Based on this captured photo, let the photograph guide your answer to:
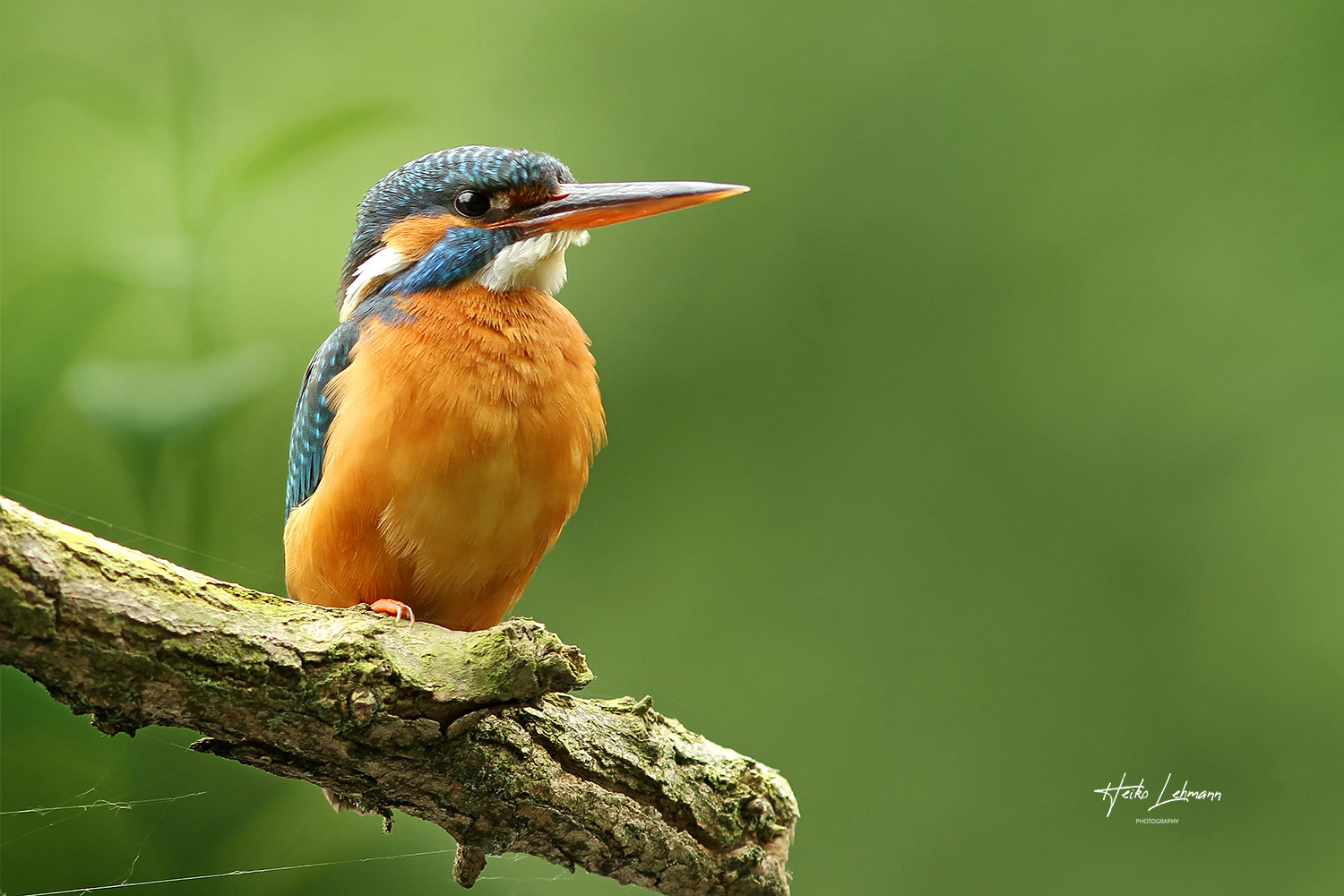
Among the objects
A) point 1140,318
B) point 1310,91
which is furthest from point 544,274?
point 1310,91

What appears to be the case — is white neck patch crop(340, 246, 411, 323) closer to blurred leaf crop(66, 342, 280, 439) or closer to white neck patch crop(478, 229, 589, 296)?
white neck patch crop(478, 229, 589, 296)

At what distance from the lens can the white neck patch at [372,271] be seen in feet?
7.20

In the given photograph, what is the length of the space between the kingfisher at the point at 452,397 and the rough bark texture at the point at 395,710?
0.31m

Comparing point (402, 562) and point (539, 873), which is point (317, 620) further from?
point (539, 873)

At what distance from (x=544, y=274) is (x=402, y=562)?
0.68 metres

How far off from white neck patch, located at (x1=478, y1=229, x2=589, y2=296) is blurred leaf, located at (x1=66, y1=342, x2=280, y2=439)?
1.02 m

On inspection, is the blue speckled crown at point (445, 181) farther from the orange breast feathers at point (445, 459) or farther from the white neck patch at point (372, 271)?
the orange breast feathers at point (445, 459)

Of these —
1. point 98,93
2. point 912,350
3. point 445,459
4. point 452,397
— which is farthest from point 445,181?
point 912,350

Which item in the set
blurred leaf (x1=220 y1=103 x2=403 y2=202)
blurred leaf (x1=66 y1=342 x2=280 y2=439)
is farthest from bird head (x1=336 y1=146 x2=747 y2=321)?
blurred leaf (x1=220 y1=103 x2=403 y2=202)

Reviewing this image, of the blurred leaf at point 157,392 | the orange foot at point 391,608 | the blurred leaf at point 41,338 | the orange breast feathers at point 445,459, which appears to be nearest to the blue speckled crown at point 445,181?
the orange breast feathers at point 445,459

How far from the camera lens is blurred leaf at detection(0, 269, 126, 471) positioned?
8.93ft

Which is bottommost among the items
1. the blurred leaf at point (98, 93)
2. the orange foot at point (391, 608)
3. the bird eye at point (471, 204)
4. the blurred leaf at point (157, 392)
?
the orange foot at point (391, 608)

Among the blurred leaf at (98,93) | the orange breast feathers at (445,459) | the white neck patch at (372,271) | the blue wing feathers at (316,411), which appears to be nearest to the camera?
the orange breast feathers at (445,459)

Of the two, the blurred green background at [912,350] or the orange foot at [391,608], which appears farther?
the blurred green background at [912,350]
